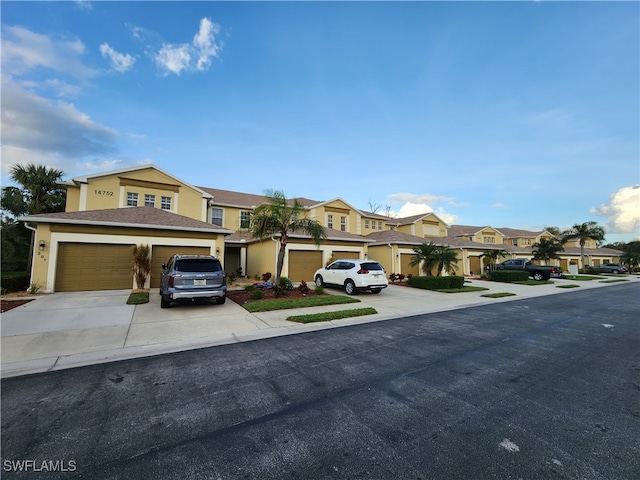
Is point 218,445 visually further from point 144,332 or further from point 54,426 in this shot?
point 144,332

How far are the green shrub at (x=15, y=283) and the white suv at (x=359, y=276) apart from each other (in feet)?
46.9

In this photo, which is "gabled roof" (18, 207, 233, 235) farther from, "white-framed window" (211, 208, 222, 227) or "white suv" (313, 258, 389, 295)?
"white-framed window" (211, 208, 222, 227)

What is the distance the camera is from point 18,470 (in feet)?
8.04

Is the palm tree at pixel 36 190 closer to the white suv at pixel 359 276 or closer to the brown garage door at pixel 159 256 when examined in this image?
the brown garage door at pixel 159 256

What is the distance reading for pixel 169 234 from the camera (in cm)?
1466

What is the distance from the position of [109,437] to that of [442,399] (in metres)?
3.96

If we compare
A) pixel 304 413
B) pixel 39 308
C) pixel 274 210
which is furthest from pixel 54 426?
pixel 274 210

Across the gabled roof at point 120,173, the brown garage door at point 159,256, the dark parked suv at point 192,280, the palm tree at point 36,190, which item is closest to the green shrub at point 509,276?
the dark parked suv at point 192,280

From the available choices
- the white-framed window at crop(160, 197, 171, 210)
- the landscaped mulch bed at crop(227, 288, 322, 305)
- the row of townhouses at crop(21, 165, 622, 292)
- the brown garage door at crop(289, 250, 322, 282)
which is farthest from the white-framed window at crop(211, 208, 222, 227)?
the landscaped mulch bed at crop(227, 288, 322, 305)

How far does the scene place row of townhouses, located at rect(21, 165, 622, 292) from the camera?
1266cm

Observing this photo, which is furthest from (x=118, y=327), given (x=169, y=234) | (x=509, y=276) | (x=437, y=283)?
(x=509, y=276)

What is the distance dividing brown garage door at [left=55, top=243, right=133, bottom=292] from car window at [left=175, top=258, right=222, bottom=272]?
6187mm

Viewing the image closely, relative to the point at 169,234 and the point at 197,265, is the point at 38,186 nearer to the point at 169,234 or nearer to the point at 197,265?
the point at 169,234

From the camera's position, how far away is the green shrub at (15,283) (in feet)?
38.0
